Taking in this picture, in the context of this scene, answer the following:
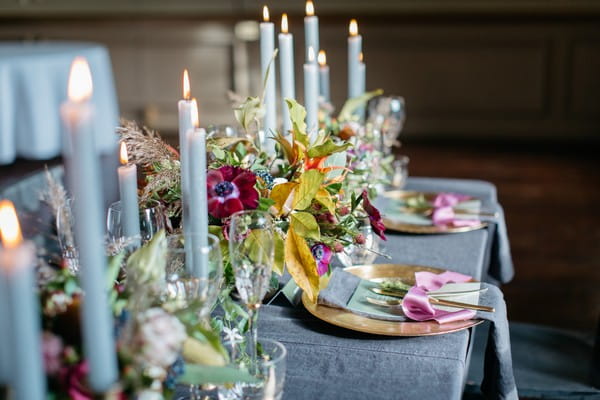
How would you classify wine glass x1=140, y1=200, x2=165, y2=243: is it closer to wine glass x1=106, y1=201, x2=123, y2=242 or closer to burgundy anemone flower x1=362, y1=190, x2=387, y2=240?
wine glass x1=106, y1=201, x2=123, y2=242

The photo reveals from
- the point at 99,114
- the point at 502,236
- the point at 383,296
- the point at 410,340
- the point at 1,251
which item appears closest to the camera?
the point at 1,251

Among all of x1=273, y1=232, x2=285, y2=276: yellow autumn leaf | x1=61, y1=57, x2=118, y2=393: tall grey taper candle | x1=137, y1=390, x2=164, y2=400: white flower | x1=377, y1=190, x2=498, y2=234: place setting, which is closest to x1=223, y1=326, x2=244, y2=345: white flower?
x1=273, y1=232, x2=285, y2=276: yellow autumn leaf

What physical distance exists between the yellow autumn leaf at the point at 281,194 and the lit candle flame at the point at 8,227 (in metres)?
0.60

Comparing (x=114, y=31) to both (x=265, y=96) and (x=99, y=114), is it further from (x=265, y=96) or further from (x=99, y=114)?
(x=265, y=96)

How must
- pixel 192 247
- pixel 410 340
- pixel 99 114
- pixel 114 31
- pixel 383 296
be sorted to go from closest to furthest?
1. pixel 192 247
2. pixel 410 340
3. pixel 383 296
4. pixel 99 114
5. pixel 114 31

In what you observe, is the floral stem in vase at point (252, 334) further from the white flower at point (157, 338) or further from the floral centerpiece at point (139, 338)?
the white flower at point (157, 338)

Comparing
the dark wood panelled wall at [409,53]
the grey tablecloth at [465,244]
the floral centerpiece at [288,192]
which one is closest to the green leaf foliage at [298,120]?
the floral centerpiece at [288,192]

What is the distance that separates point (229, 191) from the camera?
41.9 inches

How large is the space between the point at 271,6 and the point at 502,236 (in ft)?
13.8

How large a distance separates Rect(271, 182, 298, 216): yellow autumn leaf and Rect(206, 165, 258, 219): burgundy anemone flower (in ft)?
0.33

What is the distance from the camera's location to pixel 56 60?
13.2 ft

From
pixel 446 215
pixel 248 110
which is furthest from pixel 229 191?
pixel 446 215

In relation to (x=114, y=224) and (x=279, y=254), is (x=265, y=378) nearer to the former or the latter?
(x=279, y=254)

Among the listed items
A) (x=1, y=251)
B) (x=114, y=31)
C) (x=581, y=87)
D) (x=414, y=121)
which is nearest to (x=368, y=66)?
(x=414, y=121)
